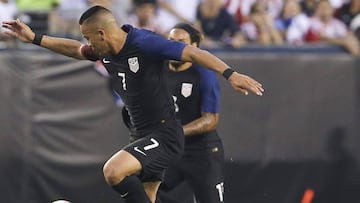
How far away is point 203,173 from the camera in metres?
9.16

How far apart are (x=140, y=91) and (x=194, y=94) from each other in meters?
1.18

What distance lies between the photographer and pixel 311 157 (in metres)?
12.9

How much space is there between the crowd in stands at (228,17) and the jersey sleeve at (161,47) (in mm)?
5315

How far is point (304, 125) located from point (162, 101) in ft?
16.2

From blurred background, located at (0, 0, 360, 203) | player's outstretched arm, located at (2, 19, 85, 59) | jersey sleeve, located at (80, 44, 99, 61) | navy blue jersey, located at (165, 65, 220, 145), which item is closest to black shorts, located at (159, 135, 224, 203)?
navy blue jersey, located at (165, 65, 220, 145)

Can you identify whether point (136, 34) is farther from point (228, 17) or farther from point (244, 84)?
point (228, 17)

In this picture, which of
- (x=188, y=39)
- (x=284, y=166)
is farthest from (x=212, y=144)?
(x=284, y=166)

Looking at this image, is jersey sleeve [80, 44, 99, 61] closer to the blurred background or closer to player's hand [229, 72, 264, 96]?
player's hand [229, 72, 264, 96]

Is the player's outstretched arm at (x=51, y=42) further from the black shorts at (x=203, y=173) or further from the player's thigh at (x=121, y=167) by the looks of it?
the black shorts at (x=203, y=173)

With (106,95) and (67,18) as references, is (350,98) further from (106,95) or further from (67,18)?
(67,18)

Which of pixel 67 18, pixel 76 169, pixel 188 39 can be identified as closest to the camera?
pixel 188 39

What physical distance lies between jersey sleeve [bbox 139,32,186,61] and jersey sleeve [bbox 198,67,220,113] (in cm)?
130

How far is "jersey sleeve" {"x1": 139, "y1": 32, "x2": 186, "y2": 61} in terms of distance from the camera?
25.7 feet

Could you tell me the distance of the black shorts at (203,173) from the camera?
359 inches
